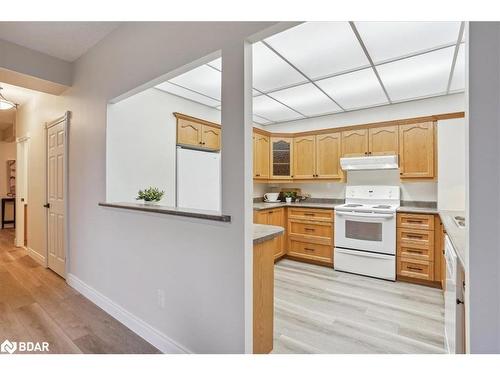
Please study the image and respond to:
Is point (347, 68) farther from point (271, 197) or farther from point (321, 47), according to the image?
point (271, 197)

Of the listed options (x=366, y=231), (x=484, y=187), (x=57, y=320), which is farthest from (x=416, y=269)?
(x=57, y=320)

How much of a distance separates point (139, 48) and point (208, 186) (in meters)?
2.04

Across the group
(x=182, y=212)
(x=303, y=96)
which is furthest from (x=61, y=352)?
(x=303, y=96)

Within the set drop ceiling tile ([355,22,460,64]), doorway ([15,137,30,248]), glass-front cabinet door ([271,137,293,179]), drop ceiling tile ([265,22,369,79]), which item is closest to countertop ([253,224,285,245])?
drop ceiling tile ([265,22,369,79])

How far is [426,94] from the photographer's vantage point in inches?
134

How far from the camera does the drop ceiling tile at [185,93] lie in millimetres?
3176

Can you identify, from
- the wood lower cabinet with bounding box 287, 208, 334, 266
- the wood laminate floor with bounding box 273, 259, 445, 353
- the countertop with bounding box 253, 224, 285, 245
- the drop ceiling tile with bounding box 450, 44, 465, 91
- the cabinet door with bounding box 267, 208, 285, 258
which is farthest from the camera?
the cabinet door with bounding box 267, 208, 285, 258

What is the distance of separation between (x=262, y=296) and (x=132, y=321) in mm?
1212

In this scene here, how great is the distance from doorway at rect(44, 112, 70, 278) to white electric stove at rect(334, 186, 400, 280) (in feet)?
11.8

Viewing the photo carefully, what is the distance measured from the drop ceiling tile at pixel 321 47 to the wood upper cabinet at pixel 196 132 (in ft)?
5.53

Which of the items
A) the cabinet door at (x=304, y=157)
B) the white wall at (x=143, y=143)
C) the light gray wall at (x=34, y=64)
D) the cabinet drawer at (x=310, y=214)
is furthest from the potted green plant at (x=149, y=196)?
the cabinet door at (x=304, y=157)

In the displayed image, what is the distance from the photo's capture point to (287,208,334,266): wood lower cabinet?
3812mm

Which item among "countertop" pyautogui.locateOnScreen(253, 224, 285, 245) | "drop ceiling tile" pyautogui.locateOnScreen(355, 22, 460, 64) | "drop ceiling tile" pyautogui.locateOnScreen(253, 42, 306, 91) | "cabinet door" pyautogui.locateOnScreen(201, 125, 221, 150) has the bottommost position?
"countertop" pyautogui.locateOnScreen(253, 224, 285, 245)

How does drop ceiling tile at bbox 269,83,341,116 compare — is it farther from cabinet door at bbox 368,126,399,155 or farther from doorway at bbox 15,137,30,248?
doorway at bbox 15,137,30,248
